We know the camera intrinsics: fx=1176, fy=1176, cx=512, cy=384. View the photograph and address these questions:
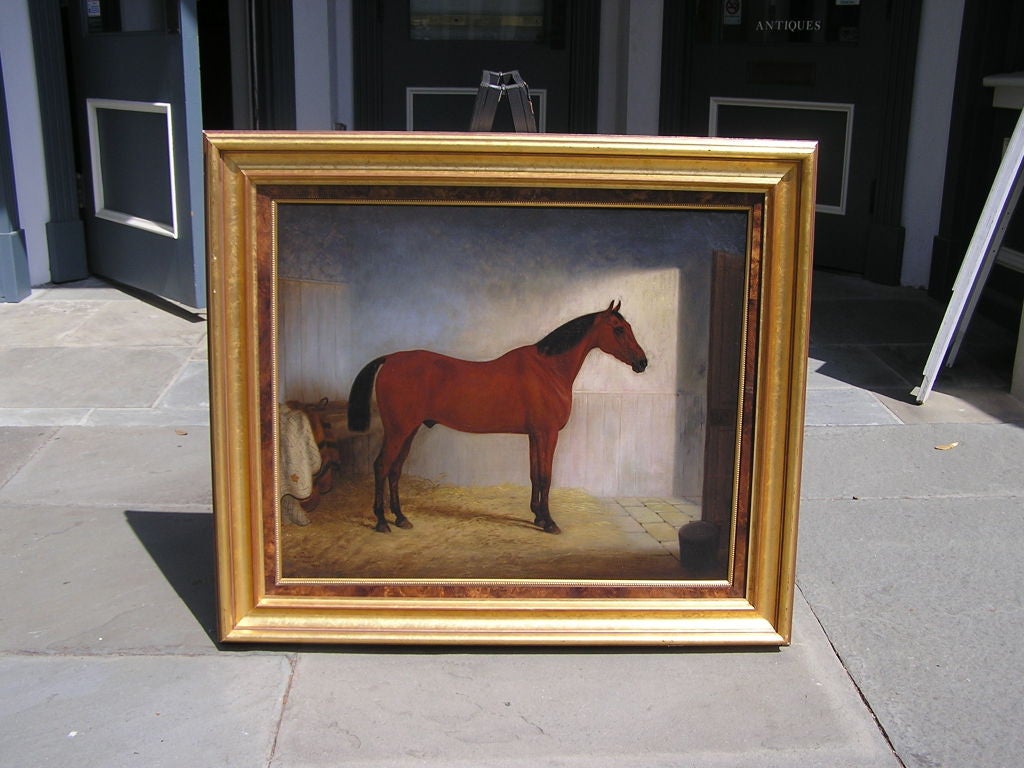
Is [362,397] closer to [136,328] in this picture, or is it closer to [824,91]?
[136,328]

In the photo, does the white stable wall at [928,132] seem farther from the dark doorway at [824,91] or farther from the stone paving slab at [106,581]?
the stone paving slab at [106,581]

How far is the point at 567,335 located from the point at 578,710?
99 centimetres

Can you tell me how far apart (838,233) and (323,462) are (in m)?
5.55

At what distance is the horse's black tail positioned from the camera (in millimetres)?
3148

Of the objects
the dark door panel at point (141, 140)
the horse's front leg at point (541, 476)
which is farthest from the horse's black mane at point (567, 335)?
the dark door panel at point (141, 140)

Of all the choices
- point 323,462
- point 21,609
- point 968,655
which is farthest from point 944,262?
point 21,609

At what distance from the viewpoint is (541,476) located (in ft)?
10.6

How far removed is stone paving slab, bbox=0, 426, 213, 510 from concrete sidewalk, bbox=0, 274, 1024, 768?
1 cm

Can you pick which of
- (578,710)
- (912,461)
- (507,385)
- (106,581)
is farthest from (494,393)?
(912,461)

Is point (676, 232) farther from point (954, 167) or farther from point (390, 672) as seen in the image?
point (954, 167)

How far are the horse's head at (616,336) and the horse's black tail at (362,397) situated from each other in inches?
23.0

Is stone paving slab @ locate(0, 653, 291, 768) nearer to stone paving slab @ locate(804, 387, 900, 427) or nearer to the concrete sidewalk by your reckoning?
the concrete sidewalk

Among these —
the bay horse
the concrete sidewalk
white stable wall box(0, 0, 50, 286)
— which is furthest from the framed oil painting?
white stable wall box(0, 0, 50, 286)

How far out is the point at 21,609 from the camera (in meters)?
3.57
